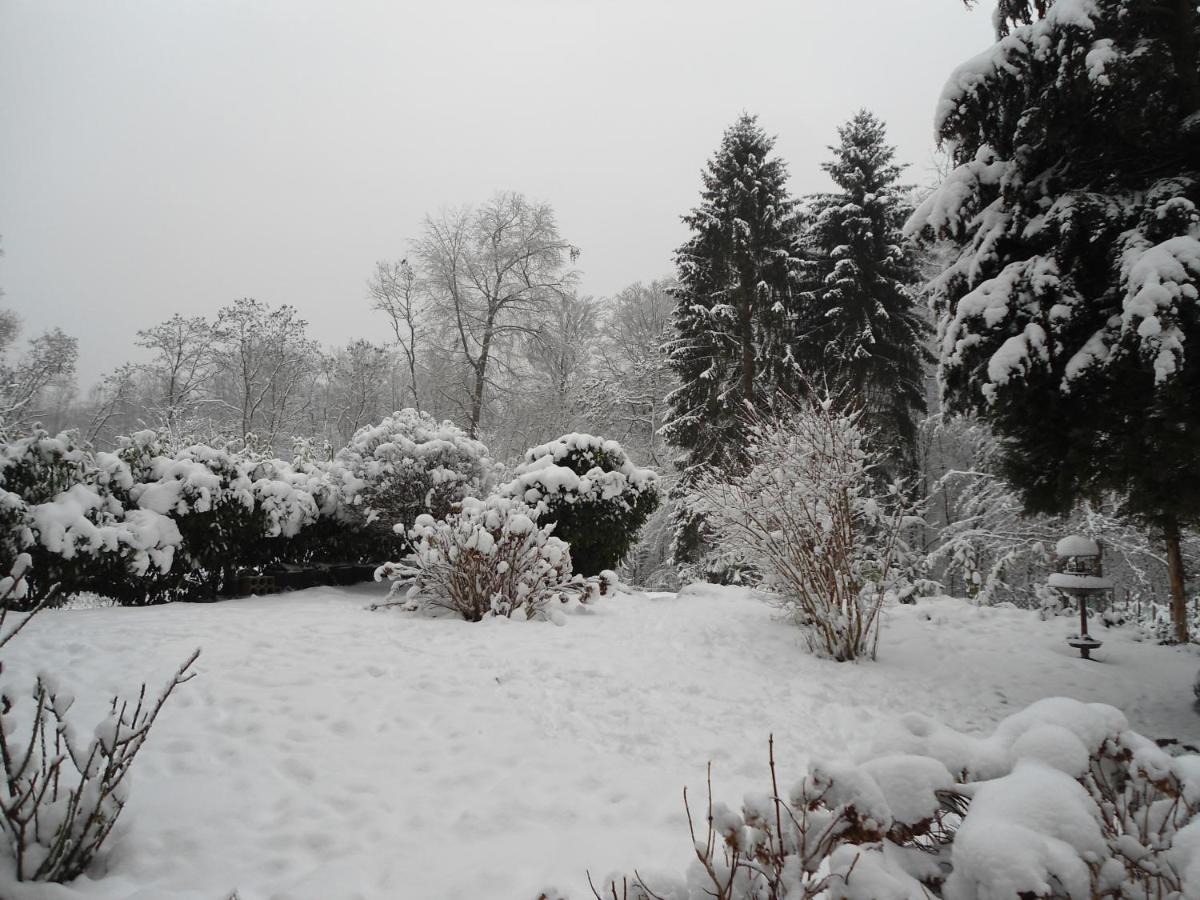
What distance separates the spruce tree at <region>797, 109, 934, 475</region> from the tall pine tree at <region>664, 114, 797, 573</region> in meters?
0.73

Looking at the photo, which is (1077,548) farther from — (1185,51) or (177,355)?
(177,355)

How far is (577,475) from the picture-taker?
8094 mm

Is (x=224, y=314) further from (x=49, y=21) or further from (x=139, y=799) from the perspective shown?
(x=139, y=799)

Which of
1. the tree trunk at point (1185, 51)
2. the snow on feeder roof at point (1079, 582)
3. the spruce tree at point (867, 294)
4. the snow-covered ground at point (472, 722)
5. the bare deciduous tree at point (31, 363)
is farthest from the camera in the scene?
the bare deciduous tree at point (31, 363)

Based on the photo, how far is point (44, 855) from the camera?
148cm

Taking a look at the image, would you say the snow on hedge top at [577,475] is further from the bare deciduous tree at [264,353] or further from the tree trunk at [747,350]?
the bare deciduous tree at [264,353]

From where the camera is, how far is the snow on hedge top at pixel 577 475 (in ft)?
25.3

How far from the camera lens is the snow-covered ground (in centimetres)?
183

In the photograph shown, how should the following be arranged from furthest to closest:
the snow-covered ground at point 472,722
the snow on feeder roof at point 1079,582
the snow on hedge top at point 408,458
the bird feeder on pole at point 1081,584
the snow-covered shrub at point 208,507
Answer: the snow on hedge top at point 408,458 → the snow-covered shrub at point 208,507 → the snow on feeder roof at point 1079,582 → the bird feeder on pole at point 1081,584 → the snow-covered ground at point 472,722

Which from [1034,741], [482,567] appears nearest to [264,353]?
[482,567]

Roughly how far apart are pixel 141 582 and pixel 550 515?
432 centimetres

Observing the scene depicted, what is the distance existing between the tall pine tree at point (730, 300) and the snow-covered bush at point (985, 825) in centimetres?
1143

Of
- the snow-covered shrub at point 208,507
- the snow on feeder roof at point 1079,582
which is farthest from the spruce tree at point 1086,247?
the snow-covered shrub at point 208,507

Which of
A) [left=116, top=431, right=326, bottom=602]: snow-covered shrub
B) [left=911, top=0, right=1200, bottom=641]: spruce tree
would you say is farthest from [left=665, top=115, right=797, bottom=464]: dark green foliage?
[left=911, top=0, right=1200, bottom=641]: spruce tree
